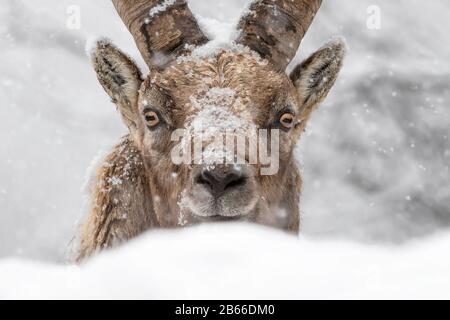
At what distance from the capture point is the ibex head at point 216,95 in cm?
572

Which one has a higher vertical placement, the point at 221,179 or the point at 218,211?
the point at 221,179

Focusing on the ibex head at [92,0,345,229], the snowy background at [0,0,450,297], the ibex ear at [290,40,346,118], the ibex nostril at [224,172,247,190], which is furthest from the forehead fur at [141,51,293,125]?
the snowy background at [0,0,450,297]

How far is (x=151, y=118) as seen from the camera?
6691 mm

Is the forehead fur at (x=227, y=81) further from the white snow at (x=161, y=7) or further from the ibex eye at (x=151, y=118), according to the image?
the white snow at (x=161, y=7)

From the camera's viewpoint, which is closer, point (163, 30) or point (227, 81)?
point (227, 81)

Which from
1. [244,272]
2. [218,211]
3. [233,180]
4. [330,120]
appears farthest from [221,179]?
[330,120]

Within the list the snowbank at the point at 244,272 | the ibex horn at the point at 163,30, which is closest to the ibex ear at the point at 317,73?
the ibex horn at the point at 163,30

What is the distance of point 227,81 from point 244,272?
2.88 m

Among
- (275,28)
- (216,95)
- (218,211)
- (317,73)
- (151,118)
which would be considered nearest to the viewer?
(218,211)

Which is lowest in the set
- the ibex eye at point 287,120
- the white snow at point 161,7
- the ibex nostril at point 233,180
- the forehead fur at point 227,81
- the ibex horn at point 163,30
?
the ibex nostril at point 233,180

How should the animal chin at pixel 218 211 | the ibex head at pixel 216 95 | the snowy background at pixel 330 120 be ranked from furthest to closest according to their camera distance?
the snowy background at pixel 330 120 < the ibex head at pixel 216 95 < the animal chin at pixel 218 211

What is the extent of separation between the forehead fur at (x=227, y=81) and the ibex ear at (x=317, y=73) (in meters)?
0.57

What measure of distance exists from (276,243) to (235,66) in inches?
109

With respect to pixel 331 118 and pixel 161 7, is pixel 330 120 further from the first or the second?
pixel 161 7
